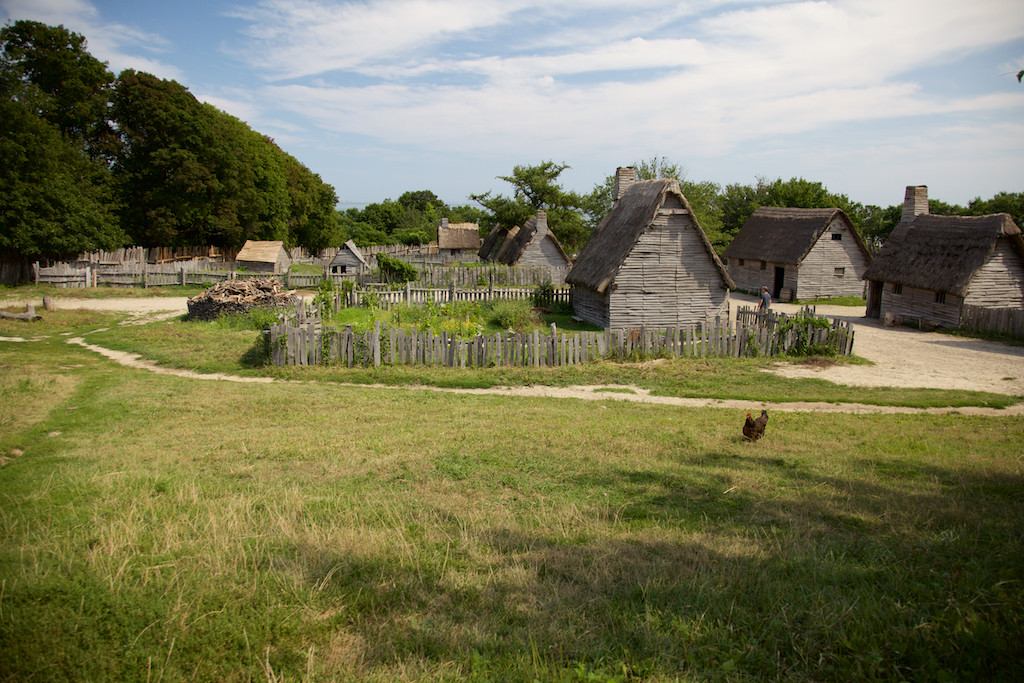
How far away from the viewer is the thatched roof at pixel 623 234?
21.5 m

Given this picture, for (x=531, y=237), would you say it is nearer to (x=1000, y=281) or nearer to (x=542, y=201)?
(x=542, y=201)

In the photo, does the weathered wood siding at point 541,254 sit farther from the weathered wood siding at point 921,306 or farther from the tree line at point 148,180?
the weathered wood siding at point 921,306

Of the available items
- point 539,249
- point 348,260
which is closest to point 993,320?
point 539,249

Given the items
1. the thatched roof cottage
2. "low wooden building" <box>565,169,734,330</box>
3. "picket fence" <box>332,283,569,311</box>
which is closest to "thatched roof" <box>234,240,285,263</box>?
the thatched roof cottage

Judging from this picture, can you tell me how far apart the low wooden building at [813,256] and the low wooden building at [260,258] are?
3207 centimetres

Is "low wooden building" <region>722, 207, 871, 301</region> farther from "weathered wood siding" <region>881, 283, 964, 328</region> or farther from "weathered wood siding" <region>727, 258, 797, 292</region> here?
"weathered wood siding" <region>881, 283, 964, 328</region>

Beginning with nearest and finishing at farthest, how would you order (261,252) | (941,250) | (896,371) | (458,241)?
(896,371), (941,250), (261,252), (458,241)

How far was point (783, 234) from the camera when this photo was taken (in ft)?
119

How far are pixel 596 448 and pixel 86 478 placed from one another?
711cm

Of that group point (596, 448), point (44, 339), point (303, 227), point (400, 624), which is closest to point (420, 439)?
point (596, 448)

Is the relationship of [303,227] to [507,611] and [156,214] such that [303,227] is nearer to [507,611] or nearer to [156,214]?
[156,214]

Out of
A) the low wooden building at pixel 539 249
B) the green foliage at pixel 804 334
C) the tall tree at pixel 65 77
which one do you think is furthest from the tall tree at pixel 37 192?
the green foliage at pixel 804 334

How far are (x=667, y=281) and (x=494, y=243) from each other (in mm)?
28250

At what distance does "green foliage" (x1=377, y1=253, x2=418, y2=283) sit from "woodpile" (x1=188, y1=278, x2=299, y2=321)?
7.22 meters
